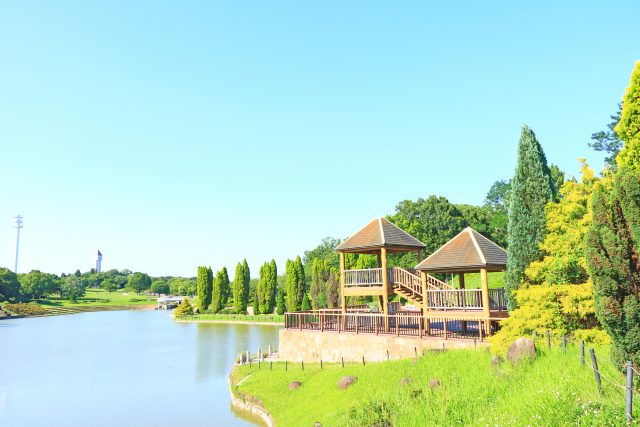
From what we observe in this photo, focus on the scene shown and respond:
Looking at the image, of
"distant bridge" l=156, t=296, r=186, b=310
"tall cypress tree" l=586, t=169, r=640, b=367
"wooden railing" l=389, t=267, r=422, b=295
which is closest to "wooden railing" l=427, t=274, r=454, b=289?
"wooden railing" l=389, t=267, r=422, b=295

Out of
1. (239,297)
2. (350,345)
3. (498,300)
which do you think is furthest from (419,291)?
(239,297)

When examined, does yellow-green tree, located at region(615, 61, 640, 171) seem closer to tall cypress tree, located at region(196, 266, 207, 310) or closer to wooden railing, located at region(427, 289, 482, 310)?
wooden railing, located at region(427, 289, 482, 310)

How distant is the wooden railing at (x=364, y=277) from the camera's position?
23.4 meters

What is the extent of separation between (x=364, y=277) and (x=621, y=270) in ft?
52.4

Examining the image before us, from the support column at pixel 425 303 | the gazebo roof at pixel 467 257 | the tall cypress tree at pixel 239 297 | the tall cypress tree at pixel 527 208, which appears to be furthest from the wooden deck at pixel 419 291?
the tall cypress tree at pixel 239 297

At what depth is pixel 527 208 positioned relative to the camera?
631 inches

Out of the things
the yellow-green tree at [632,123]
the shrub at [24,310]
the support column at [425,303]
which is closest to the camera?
the yellow-green tree at [632,123]

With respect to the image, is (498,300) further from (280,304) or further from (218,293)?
(218,293)

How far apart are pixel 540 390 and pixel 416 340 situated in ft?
34.8

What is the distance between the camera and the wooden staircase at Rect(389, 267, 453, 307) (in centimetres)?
2257

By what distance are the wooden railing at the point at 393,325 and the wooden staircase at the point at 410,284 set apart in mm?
1162

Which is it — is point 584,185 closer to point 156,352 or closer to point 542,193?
point 542,193

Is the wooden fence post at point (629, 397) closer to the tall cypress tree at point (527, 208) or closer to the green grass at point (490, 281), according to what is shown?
the tall cypress tree at point (527, 208)

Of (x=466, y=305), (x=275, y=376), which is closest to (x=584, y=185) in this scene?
(x=466, y=305)
